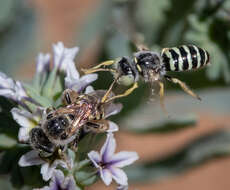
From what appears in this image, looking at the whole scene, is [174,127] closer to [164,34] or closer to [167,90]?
[167,90]

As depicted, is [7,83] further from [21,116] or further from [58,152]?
[58,152]

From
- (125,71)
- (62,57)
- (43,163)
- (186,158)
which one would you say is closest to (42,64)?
(62,57)

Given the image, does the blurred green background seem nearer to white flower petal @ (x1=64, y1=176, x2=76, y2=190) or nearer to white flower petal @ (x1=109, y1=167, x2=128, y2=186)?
white flower petal @ (x1=64, y1=176, x2=76, y2=190)

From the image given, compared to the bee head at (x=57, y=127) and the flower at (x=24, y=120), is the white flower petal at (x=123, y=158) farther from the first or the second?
the flower at (x=24, y=120)

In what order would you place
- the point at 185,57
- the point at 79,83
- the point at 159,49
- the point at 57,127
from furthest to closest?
the point at 159,49, the point at 185,57, the point at 79,83, the point at 57,127

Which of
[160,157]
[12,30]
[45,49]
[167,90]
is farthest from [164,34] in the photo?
[45,49]
